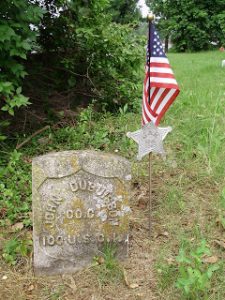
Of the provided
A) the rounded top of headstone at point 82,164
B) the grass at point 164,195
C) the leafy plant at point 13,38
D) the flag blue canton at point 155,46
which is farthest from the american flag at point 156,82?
the leafy plant at point 13,38

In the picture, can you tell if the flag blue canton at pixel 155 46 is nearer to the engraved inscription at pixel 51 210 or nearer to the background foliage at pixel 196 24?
the engraved inscription at pixel 51 210

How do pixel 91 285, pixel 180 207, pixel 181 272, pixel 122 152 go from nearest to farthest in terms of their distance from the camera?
pixel 181 272 < pixel 91 285 < pixel 180 207 < pixel 122 152

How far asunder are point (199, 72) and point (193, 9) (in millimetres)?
13525

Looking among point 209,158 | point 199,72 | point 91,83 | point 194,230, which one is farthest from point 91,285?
point 199,72

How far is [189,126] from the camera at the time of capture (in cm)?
501

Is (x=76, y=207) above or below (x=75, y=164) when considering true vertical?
below

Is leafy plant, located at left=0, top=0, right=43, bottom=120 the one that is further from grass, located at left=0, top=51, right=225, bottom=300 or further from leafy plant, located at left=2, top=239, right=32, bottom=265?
leafy plant, located at left=2, top=239, right=32, bottom=265

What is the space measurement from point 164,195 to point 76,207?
1.02m

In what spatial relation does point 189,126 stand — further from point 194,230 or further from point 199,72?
point 199,72

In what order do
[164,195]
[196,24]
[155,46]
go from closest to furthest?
[155,46]
[164,195]
[196,24]

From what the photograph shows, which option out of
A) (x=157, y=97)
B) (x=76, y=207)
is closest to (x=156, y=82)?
(x=157, y=97)

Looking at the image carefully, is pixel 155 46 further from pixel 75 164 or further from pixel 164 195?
pixel 164 195

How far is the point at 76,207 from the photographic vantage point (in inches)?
115

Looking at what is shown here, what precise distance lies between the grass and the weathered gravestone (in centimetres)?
13
